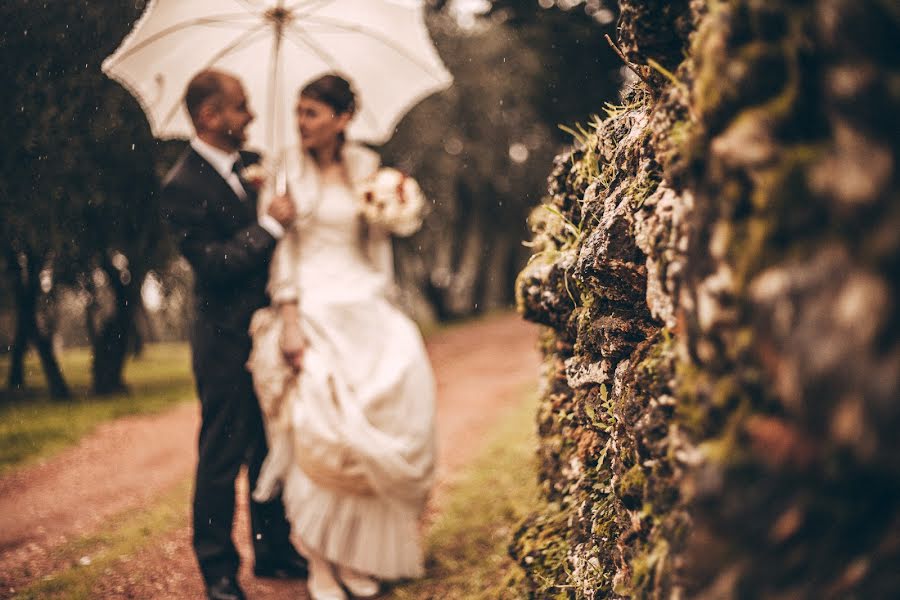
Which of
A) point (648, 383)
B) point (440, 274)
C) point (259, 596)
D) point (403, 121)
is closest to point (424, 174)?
point (403, 121)

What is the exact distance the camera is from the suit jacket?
366 cm

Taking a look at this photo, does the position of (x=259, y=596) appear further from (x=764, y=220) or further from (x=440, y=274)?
(x=440, y=274)

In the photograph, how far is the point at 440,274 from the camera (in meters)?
21.1

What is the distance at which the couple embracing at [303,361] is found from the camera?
3.64 m

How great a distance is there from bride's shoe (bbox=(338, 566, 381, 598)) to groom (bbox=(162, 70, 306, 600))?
575 mm

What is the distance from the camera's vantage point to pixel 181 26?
4.03 meters

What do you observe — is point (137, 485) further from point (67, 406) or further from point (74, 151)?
point (74, 151)

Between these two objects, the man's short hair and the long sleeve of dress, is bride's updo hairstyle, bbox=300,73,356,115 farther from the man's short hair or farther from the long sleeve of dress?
the long sleeve of dress

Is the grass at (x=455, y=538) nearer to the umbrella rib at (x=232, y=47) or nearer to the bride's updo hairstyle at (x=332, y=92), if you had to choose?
the bride's updo hairstyle at (x=332, y=92)

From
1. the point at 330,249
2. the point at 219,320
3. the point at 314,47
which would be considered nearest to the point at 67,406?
the point at 219,320

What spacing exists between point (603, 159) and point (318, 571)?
2.73 meters

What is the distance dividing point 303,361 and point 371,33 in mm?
2227

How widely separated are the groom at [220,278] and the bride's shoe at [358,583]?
22.6 inches

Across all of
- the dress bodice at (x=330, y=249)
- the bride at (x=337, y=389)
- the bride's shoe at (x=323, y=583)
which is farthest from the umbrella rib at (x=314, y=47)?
the bride's shoe at (x=323, y=583)
